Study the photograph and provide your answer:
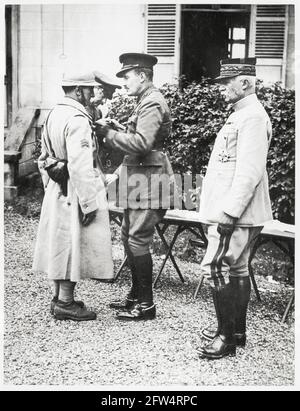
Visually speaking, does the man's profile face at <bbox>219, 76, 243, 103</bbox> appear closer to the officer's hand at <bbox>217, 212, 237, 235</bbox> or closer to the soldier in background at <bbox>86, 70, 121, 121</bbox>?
the officer's hand at <bbox>217, 212, 237, 235</bbox>

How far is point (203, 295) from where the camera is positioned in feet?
17.4

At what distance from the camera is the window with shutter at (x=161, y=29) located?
8.61 m

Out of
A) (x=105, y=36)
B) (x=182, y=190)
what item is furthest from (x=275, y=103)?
(x=105, y=36)

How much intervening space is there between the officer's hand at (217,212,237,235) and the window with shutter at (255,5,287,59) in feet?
17.9

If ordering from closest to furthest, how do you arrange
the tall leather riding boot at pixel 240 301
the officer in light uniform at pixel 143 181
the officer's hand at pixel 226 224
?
1. the officer's hand at pixel 226 224
2. the tall leather riding boot at pixel 240 301
3. the officer in light uniform at pixel 143 181

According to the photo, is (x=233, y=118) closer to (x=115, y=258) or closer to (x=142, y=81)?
(x=142, y=81)

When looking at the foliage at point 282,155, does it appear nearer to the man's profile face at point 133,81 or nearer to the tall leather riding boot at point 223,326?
the man's profile face at point 133,81

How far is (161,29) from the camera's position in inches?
340

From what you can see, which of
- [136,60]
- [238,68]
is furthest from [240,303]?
[136,60]

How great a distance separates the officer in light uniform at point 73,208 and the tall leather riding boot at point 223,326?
1.02 m

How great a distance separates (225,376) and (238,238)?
0.97 m

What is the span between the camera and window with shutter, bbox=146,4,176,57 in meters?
8.61

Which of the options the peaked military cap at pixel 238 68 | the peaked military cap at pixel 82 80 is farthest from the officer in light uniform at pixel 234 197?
the peaked military cap at pixel 82 80

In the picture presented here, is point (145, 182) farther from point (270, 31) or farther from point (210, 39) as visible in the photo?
point (210, 39)
